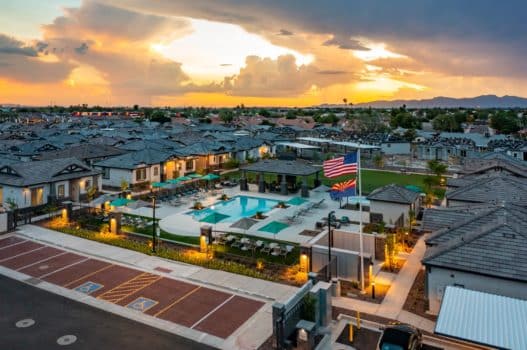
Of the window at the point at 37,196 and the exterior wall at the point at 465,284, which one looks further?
the window at the point at 37,196

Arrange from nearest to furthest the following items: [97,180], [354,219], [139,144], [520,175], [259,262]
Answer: [259,262] → [354,219] → [520,175] → [97,180] → [139,144]

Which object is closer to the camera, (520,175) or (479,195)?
(479,195)

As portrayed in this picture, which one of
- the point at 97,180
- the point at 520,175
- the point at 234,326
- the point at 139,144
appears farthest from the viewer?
the point at 139,144

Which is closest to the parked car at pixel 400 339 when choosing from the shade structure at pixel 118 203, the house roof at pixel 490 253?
the house roof at pixel 490 253

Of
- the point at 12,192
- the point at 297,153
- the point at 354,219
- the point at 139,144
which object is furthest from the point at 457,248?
the point at 297,153

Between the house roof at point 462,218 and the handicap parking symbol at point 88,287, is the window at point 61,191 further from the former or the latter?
the house roof at point 462,218

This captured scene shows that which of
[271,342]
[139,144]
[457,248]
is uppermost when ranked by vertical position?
[139,144]

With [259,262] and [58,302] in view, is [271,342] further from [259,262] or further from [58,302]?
[58,302]
